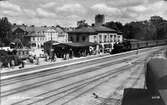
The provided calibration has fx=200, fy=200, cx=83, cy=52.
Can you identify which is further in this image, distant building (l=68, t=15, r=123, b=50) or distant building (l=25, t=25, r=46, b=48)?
distant building (l=25, t=25, r=46, b=48)

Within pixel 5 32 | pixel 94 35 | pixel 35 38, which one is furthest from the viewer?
pixel 35 38

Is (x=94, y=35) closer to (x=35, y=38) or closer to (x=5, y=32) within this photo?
(x=35, y=38)

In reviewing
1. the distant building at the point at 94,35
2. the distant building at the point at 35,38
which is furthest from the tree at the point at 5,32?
the distant building at the point at 94,35

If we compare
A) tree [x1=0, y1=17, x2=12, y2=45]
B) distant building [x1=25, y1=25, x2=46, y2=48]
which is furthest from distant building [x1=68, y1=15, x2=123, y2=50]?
tree [x1=0, y1=17, x2=12, y2=45]

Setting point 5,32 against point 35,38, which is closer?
point 5,32

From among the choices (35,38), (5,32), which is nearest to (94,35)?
(35,38)

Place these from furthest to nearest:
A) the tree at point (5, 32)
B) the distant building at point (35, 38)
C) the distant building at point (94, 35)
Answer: the distant building at point (35, 38) < the tree at point (5, 32) < the distant building at point (94, 35)

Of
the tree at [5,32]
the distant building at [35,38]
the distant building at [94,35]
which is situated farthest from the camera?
the distant building at [35,38]

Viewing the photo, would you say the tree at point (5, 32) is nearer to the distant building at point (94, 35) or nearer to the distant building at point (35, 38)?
the distant building at point (35, 38)

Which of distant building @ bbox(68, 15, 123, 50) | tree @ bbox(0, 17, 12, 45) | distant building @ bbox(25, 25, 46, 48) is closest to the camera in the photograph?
distant building @ bbox(68, 15, 123, 50)

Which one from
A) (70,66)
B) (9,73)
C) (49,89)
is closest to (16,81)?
(9,73)

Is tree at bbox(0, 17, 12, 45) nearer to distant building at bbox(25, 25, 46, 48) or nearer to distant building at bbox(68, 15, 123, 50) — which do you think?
distant building at bbox(25, 25, 46, 48)

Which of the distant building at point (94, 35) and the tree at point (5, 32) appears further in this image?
the tree at point (5, 32)

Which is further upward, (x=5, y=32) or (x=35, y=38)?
(x=5, y=32)
